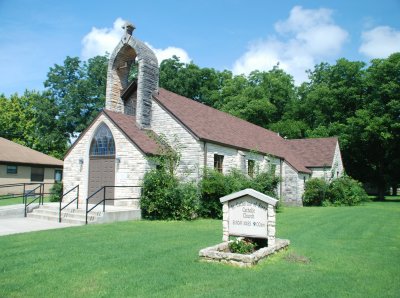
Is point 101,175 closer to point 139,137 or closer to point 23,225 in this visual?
point 139,137

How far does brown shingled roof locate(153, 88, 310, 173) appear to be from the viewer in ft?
64.3

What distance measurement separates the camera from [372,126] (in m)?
36.2

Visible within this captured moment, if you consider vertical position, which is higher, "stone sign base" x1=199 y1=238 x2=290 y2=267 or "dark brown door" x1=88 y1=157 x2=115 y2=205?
"dark brown door" x1=88 y1=157 x2=115 y2=205

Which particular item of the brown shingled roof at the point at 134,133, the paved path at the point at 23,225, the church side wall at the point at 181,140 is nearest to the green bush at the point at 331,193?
the church side wall at the point at 181,140

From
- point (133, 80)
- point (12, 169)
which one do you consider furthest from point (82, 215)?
point (12, 169)

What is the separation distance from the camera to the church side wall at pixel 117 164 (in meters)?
17.2

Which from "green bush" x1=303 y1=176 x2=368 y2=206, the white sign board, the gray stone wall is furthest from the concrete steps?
"green bush" x1=303 y1=176 x2=368 y2=206

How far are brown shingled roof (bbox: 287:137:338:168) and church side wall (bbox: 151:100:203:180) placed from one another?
1753 cm

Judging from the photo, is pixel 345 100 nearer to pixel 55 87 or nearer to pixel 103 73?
pixel 103 73

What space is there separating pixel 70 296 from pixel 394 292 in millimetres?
5587

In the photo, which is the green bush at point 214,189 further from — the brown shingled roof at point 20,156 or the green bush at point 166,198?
the brown shingled roof at point 20,156

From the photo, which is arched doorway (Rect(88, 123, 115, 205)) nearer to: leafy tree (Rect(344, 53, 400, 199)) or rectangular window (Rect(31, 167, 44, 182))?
rectangular window (Rect(31, 167, 44, 182))

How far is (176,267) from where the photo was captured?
764 cm

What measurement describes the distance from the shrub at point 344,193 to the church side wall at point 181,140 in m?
15.7
